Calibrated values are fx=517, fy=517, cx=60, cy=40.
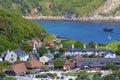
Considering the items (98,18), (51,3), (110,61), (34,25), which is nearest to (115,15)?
(98,18)

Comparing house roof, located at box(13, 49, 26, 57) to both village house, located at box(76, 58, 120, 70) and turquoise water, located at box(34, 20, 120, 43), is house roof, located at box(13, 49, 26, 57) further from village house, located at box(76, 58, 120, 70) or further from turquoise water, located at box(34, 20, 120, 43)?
turquoise water, located at box(34, 20, 120, 43)

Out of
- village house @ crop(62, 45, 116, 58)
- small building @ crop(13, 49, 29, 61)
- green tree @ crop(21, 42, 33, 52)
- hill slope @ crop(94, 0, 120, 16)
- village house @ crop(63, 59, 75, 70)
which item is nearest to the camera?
village house @ crop(63, 59, 75, 70)

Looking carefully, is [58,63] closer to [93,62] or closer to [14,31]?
[93,62]

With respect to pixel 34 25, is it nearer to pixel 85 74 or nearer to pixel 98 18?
pixel 85 74

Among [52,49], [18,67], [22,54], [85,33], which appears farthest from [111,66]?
[85,33]

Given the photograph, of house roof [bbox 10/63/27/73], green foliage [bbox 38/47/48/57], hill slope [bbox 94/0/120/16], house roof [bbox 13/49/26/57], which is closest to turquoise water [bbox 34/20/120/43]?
green foliage [bbox 38/47/48/57]
